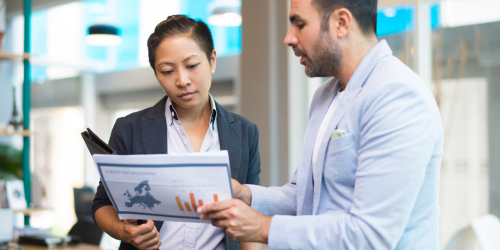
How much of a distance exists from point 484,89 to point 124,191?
3.10 meters

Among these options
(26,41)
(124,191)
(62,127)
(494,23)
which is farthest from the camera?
(62,127)

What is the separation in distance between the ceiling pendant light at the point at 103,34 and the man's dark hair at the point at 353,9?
4744 millimetres

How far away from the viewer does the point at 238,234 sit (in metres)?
1.17

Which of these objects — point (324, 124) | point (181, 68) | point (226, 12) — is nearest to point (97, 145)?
point (181, 68)

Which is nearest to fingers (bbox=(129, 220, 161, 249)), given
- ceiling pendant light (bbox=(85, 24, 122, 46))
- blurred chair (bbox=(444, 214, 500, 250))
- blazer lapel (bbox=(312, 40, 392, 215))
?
blazer lapel (bbox=(312, 40, 392, 215))

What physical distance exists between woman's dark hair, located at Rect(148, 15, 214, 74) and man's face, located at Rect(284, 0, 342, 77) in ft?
1.46

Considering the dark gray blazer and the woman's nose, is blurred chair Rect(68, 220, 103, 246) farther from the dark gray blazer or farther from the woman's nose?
the woman's nose

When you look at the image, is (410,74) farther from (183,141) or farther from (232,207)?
(183,141)

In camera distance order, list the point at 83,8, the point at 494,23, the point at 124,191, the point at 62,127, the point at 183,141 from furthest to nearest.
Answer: the point at 62,127
the point at 83,8
the point at 494,23
the point at 183,141
the point at 124,191

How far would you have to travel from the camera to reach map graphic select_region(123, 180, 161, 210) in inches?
47.3

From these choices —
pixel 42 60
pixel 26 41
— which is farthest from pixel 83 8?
pixel 26 41

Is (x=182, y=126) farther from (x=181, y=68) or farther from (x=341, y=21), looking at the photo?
(x=341, y=21)

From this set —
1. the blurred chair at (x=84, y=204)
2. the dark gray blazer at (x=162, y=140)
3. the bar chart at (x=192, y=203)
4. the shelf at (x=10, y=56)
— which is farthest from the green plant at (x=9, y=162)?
the bar chart at (x=192, y=203)

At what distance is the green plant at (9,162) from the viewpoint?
20.1ft
